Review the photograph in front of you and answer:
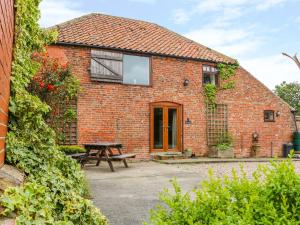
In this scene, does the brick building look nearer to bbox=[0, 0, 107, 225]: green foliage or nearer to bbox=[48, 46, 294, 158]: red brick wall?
bbox=[48, 46, 294, 158]: red brick wall

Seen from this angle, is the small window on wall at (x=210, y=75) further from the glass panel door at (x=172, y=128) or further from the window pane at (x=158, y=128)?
the window pane at (x=158, y=128)

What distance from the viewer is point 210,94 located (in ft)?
51.5

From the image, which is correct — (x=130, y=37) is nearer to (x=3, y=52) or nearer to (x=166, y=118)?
(x=166, y=118)

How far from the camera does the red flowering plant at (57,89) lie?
1066 centimetres

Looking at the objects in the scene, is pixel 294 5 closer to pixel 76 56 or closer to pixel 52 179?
pixel 76 56

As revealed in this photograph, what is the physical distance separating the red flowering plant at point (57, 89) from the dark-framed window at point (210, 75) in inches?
250

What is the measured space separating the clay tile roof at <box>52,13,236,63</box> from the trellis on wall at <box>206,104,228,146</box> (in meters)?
2.37

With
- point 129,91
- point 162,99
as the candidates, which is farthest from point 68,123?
point 162,99

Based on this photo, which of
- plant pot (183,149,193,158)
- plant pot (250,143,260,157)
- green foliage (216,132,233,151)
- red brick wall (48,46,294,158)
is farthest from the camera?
plant pot (250,143,260,157)

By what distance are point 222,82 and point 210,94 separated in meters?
0.98

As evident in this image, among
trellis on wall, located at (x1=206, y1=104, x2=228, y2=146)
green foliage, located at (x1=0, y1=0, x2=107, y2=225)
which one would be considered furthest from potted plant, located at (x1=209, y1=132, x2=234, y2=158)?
green foliage, located at (x1=0, y1=0, x2=107, y2=225)

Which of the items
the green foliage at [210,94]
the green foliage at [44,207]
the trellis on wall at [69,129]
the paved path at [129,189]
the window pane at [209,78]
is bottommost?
the paved path at [129,189]

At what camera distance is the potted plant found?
50.0 ft

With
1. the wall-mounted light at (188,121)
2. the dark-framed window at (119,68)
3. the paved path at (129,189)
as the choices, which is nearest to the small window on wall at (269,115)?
the wall-mounted light at (188,121)
